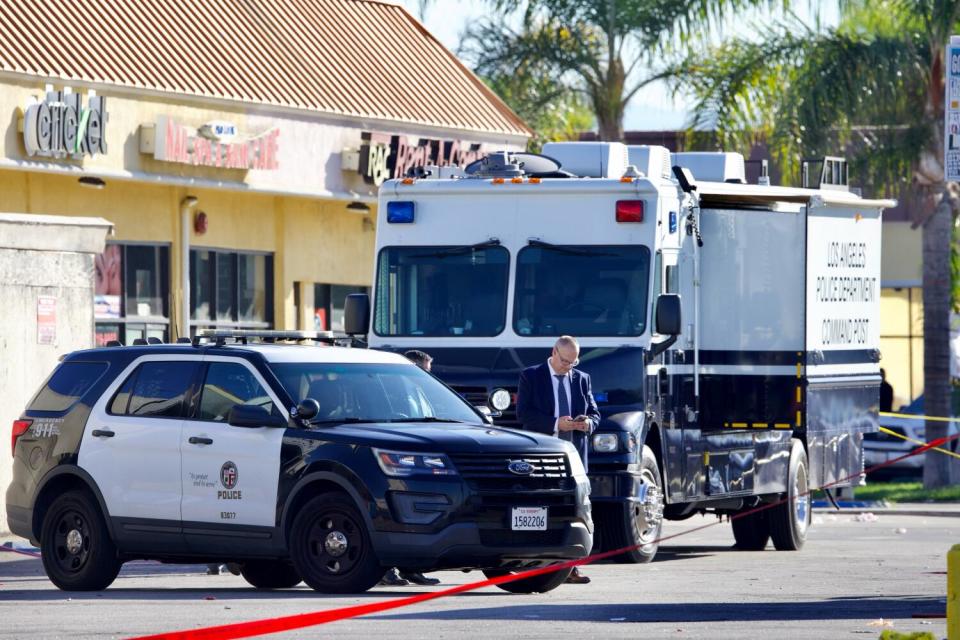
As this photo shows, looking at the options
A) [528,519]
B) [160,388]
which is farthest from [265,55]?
[528,519]

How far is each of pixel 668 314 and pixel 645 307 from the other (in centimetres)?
44

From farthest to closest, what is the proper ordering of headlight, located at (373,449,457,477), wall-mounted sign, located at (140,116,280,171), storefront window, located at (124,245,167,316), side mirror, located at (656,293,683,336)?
storefront window, located at (124,245,167,316) < wall-mounted sign, located at (140,116,280,171) < side mirror, located at (656,293,683,336) < headlight, located at (373,449,457,477)

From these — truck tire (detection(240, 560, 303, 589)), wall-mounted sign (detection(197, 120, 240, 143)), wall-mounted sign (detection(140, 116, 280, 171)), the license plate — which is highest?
wall-mounted sign (detection(197, 120, 240, 143))

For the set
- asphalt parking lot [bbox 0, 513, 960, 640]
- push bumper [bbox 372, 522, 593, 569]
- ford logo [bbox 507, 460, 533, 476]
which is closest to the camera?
asphalt parking lot [bbox 0, 513, 960, 640]

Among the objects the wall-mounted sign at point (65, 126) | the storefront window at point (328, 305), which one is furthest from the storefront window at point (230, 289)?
the wall-mounted sign at point (65, 126)

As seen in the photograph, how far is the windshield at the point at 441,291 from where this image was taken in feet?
57.0

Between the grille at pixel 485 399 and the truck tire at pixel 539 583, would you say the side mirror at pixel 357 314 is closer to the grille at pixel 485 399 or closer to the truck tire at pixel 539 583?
the grille at pixel 485 399

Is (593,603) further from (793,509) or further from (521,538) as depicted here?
(793,509)

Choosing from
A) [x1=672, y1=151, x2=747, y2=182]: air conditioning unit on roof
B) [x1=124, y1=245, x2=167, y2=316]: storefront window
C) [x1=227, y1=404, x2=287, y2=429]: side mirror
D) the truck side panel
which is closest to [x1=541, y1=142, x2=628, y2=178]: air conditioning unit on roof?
[x1=672, y1=151, x2=747, y2=182]: air conditioning unit on roof

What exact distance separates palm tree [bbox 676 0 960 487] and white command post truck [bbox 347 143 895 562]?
10681mm

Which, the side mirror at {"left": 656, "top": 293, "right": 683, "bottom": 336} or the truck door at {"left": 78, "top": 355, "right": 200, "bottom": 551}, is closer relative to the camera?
the truck door at {"left": 78, "top": 355, "right": 200, "bottom": 551}

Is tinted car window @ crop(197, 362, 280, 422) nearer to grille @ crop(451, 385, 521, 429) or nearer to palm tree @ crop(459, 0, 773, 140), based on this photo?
grille @ crop(451, 385, 521, 429)

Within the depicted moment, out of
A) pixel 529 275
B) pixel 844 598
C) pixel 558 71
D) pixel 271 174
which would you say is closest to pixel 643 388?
pixel 529 275

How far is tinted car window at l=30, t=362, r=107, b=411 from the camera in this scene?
50.6 feet
